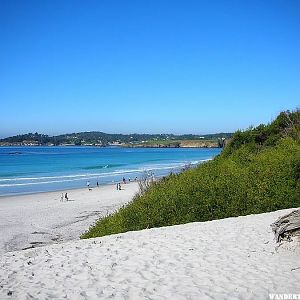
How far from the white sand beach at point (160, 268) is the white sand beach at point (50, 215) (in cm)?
753

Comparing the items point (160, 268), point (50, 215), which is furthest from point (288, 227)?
point (50, 215)

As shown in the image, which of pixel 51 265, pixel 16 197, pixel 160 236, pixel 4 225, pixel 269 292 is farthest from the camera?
pixel 16 197

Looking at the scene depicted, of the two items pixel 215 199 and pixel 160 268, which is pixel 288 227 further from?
pixel 215 199

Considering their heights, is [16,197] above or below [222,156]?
below

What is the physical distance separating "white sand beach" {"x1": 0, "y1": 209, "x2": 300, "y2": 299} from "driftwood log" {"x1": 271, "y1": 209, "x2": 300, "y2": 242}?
0.30 m

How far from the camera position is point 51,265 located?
8.25m

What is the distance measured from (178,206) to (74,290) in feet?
25.2

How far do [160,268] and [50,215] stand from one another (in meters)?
17.9

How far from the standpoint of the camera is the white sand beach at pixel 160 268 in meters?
6.56

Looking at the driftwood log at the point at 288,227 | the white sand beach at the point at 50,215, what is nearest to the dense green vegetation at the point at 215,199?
the white sand beach at the point at 50,215

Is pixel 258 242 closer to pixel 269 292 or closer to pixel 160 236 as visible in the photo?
pixel 160 236

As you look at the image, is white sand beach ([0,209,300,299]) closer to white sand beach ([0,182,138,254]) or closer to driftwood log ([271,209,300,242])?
driftwood log ([271,209,300,242])

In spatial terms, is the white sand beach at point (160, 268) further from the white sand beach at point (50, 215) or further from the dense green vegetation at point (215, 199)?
the white sand beach at point (50, 215)

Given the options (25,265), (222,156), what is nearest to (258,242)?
(25,265)
